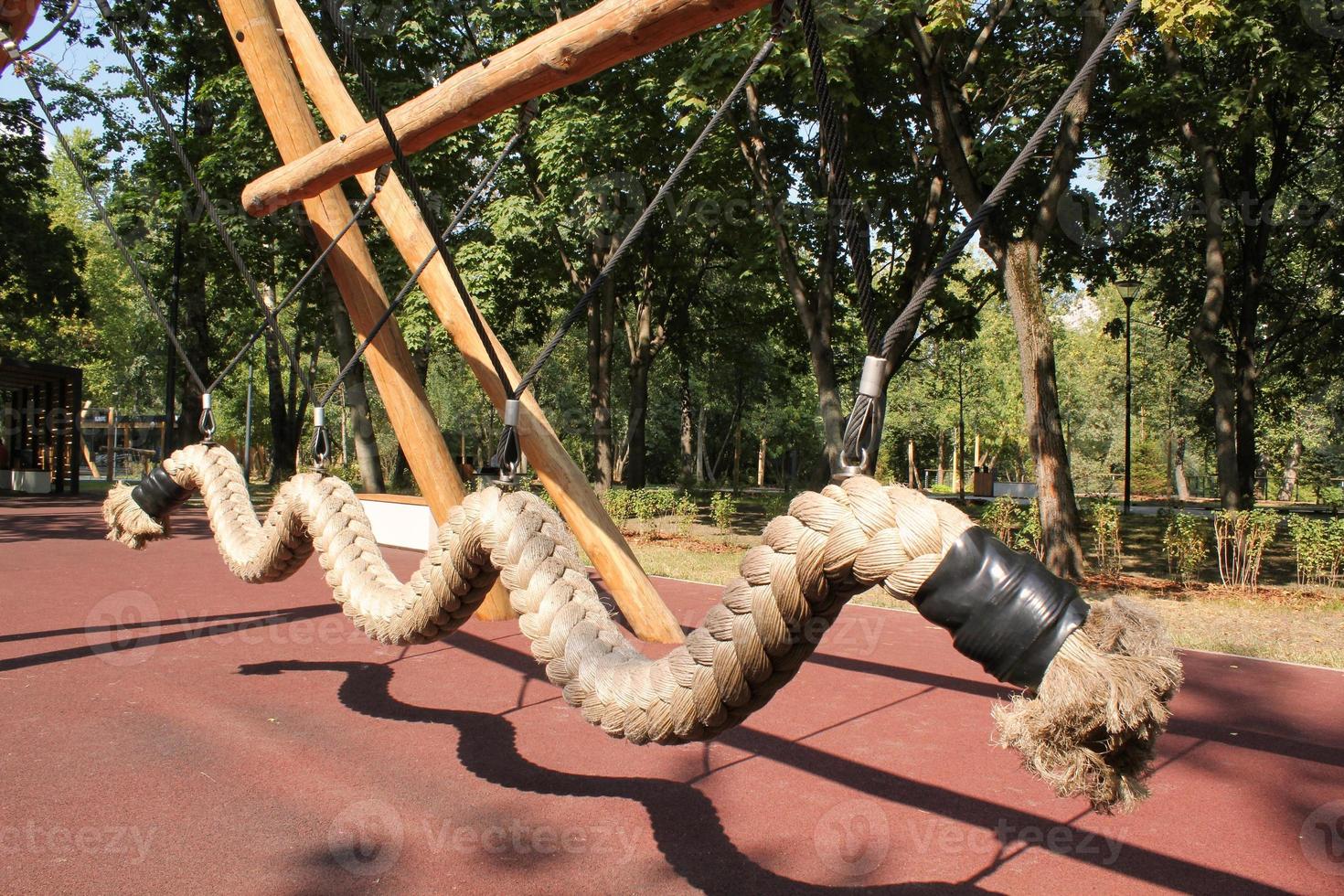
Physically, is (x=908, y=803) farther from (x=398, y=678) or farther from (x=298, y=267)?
(x=298, y=267)

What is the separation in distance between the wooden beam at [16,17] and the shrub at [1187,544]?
1220cm

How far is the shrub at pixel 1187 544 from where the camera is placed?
11531 millimetres

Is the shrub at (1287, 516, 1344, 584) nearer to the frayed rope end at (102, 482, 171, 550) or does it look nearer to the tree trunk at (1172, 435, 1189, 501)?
the frayed rope end at (102, 482, 171, 550)

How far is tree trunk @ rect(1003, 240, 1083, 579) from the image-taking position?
423 inches

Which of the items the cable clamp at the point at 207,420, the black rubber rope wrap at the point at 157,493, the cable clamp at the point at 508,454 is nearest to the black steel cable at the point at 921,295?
the cable clamp at the point at 508,454

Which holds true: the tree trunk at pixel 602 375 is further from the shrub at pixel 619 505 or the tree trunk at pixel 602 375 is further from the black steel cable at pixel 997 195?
the black steel cable at pixel 997 195

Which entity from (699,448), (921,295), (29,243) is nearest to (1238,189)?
(921,295)

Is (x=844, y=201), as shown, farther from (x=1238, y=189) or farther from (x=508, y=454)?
(x=1238, y=189)

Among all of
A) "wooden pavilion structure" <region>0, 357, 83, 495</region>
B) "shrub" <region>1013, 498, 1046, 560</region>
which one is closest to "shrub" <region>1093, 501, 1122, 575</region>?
"shrub" <region>1013, 498, 1046, 560</region>

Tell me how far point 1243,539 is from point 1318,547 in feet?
2.53

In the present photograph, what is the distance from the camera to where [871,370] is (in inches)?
68.2

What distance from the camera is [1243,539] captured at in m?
11.3

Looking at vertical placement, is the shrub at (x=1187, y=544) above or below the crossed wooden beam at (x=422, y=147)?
below

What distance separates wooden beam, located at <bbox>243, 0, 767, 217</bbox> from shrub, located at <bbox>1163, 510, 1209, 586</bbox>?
34.7 feet
